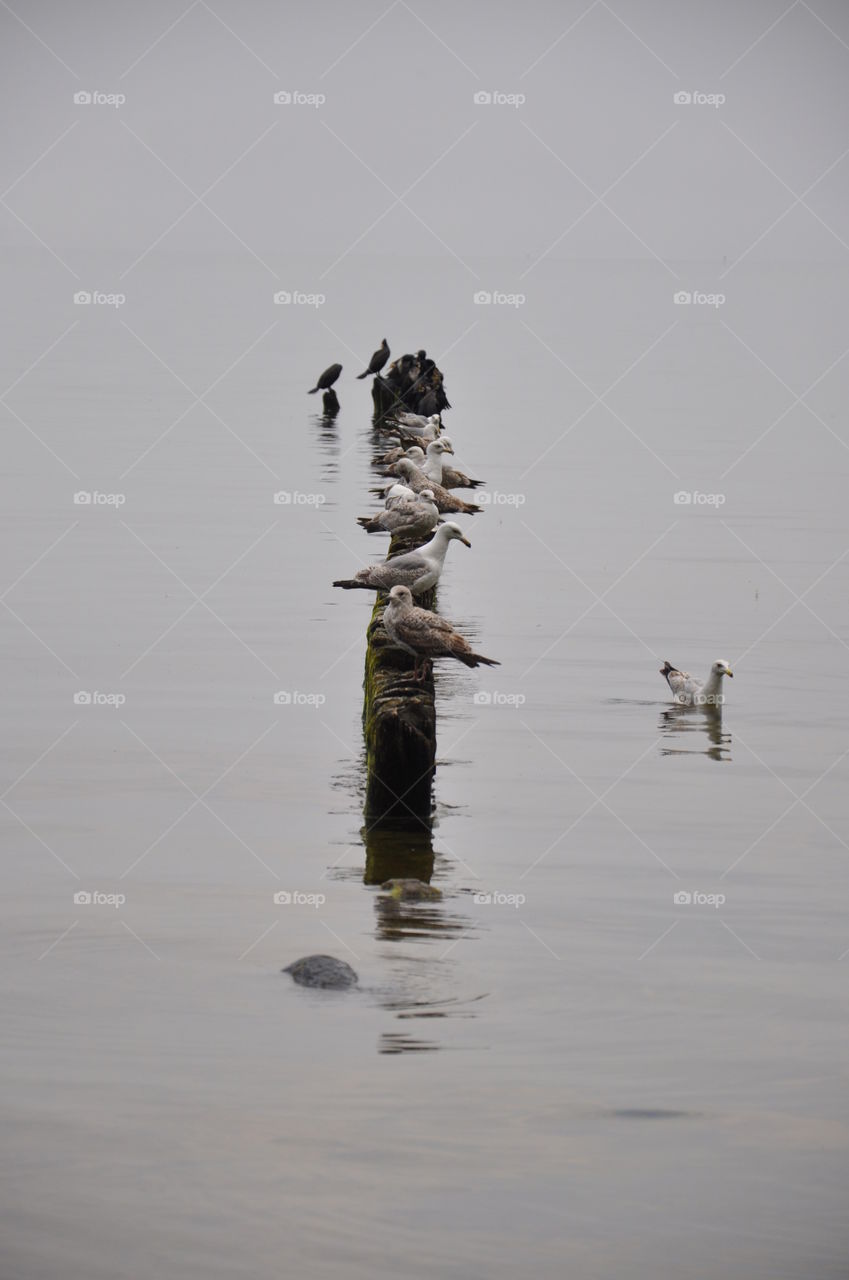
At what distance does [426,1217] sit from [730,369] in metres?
60.9

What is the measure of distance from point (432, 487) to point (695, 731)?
20.6 ft

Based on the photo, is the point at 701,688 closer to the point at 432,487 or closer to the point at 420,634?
the point at 420,634

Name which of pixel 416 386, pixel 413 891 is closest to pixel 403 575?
pixel 413 891

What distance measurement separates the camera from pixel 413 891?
1281 centimetres

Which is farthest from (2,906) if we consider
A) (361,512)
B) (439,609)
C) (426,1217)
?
(361,512)

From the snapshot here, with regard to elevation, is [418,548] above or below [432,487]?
below

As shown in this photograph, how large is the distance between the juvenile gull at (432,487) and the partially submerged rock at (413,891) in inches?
395

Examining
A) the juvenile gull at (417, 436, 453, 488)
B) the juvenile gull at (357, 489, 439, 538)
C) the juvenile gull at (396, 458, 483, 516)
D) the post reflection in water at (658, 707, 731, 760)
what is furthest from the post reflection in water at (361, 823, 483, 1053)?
the juvenile gull at (417, 436, 453, 488)

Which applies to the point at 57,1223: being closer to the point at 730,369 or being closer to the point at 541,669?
the point at 541,669

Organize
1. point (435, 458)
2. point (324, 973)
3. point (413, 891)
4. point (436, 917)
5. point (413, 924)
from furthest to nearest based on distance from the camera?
1. point (435, 458)
2. point (413, 891)
3. point (436, 917)
4. point (413, 924)
5. point (324, 973)

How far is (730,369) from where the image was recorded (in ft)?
222

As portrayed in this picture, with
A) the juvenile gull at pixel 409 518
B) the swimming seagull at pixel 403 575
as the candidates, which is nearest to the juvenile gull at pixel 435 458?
the juvenile gull at pixel 409 518

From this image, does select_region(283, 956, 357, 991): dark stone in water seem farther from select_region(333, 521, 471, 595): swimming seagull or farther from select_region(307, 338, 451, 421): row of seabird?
select_region(307, 338, 451, 421): row of seabird

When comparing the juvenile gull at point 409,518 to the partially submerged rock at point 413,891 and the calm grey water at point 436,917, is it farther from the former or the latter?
the partially submerged rock at point 413,891
